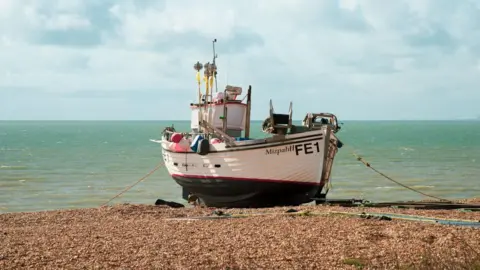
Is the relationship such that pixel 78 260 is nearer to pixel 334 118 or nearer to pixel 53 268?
pixel 53 268

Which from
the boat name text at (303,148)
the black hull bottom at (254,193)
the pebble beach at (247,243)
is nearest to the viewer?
the pebble beach at (247,243)

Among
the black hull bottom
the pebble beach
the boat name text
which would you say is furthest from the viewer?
the black hull bottom

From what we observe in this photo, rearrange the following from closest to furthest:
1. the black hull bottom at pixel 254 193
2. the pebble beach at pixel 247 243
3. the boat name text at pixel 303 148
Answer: the pebble beach at pixel 247 243, the boat name text at pixel 303 148, the black hull bottom at pixel 254 193

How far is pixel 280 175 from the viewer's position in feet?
65.6

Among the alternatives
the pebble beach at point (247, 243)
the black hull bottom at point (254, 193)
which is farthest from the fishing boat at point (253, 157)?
the pebble beach at point (247, 243)

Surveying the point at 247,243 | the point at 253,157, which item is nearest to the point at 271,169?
the point at 253,157

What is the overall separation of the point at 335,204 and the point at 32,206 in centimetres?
1254

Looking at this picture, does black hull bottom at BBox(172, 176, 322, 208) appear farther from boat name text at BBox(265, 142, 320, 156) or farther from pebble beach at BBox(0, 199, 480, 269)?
pebble beach at BBox(0, 199, 480, 269)

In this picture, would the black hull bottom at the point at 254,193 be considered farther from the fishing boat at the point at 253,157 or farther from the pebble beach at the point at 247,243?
the pebble beach at the point at 247,243

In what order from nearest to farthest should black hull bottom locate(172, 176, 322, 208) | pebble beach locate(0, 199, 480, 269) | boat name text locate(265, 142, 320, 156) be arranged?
pebble beach locate(0, 199, 480, 269)
boat name text locate(265, 142, 320, 156)
black hull bottom locate(172, 176, 322, 208)

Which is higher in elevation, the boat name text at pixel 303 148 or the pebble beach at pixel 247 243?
the boat name text at pixel 303 148

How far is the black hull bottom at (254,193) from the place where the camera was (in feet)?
66.0

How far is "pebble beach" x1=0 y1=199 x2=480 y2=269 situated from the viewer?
9.92 m

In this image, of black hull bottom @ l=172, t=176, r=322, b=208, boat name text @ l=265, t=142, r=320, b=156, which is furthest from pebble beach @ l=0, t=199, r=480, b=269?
black hull bottom @ l=172, t=176, r=322, b=208
